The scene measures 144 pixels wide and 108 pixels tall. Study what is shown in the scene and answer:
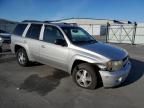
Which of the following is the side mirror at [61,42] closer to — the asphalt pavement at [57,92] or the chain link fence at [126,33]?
the asphalt pavement at [57,92]

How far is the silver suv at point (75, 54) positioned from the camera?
4.89 metres

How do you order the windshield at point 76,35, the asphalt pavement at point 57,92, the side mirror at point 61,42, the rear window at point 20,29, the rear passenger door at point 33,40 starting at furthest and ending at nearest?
the rear window at point 20,29, the rear passenger door at point 33,40, the windshield at point 76,35, the side mirror at point 61,42, the asphalt pavement at point 57,92

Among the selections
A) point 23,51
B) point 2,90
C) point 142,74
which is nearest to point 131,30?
point 142,74

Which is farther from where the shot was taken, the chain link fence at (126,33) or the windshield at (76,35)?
the chain link fence at (126,33)

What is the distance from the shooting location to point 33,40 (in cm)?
655

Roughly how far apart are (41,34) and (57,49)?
106 centimetres

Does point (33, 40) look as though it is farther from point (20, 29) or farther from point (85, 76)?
point (85, 76)

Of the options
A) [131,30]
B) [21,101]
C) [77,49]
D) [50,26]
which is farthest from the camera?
[131,30]

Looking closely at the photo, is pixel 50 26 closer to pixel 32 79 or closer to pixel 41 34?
pixel 41 34

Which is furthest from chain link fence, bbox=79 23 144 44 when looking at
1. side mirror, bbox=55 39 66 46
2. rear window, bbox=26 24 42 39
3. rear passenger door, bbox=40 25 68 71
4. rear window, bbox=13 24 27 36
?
side mirror, bbox=55 39 66 46

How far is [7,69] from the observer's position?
710 centimetres

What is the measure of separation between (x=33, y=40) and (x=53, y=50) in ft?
3.80

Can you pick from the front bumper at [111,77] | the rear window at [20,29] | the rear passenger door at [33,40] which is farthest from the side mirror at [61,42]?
the rear window at [20,29]

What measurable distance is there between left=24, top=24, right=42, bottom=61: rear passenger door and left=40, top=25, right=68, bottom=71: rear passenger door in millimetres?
288
